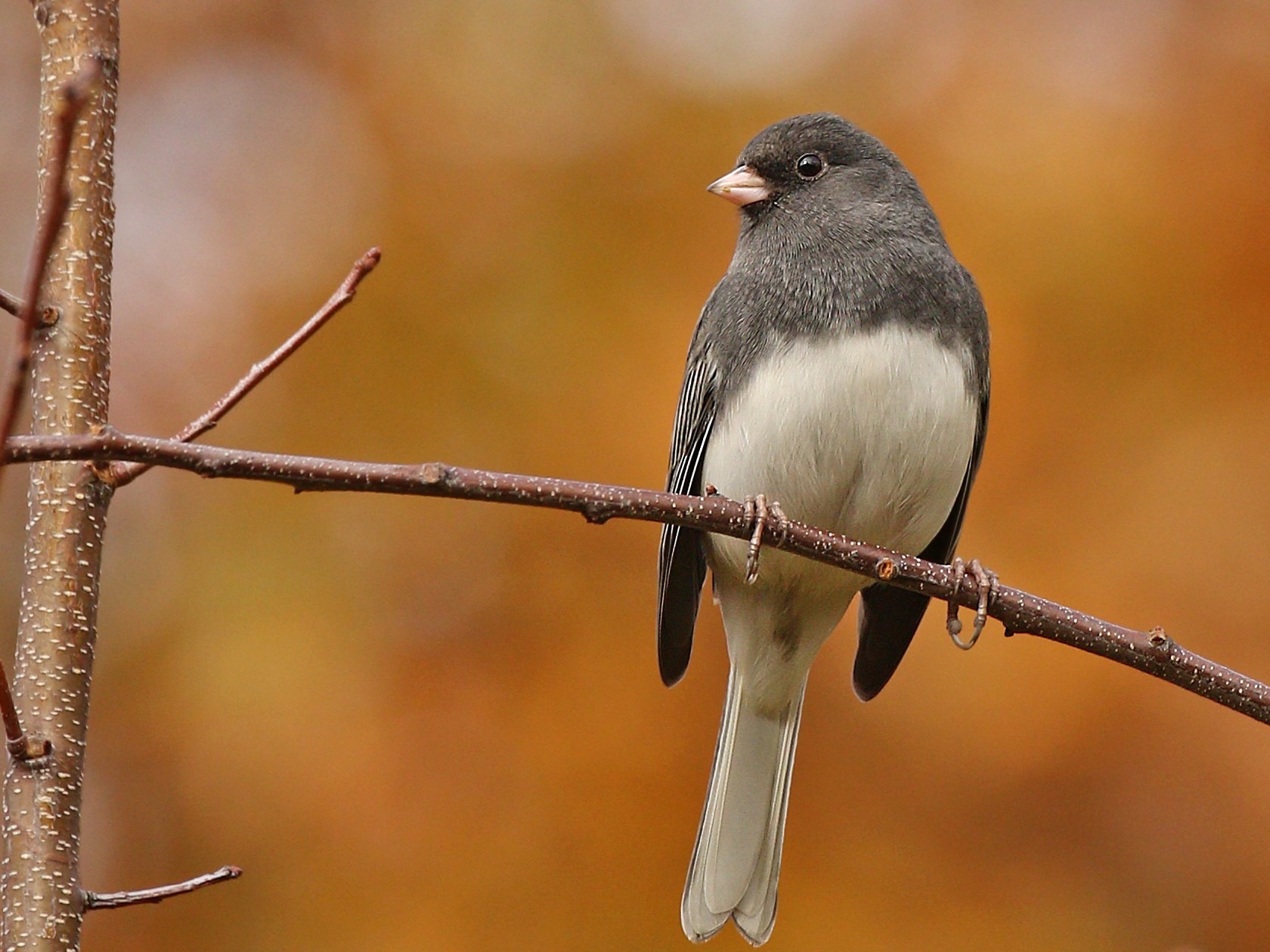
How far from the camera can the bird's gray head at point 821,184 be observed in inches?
115

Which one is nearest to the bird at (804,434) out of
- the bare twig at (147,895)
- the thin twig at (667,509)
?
the thin twig at (667,509)

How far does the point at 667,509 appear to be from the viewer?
1681mm

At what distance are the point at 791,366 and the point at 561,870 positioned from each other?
1.38 metres

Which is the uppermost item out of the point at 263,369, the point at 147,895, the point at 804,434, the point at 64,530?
the point at 804,434

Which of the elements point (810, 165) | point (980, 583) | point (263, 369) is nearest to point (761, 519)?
point (980, 583)

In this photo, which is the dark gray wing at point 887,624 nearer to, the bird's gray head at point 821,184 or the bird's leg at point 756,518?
the bird's gray head at point 821,184

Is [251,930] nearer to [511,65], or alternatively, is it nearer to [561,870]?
[561,870]

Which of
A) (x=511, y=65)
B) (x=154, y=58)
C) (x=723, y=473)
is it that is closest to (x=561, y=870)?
(x=723, y=473)

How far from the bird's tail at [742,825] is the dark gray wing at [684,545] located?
0.17 m

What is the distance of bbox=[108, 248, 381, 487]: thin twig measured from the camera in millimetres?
1580

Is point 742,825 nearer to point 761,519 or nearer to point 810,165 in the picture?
point 761,519

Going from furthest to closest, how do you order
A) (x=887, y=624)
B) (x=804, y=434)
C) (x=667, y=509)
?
→ (x=887, y=624), (x=804, y=434), (x=667, y=509)

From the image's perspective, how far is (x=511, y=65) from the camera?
4.02 m

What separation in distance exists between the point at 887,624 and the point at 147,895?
2.03m
